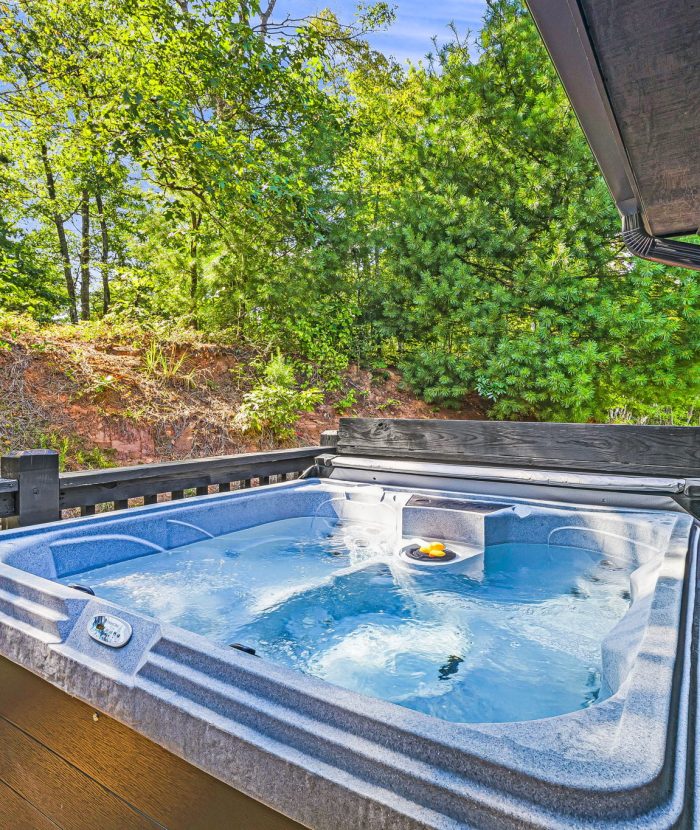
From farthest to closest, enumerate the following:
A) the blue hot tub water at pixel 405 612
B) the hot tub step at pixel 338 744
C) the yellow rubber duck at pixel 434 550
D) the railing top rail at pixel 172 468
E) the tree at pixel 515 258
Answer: the tree at pixel 515 258
the yellow rubber duck at pixel 434 550
the railing top rail at pixel 172 468
the blue hot tub water at pixel 405 612
the hot tub step at pixel 338 744

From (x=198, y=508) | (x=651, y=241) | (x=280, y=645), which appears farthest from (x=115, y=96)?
(x=280, y=645)

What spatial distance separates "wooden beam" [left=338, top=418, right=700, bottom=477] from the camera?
243cm

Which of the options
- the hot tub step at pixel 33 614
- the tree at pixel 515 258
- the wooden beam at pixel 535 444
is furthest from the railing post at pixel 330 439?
the tree at pixel 515 258

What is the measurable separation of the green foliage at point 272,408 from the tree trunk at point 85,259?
4.37 m

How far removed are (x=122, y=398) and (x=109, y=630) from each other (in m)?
4.22

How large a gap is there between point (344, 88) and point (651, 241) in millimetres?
→ 7296

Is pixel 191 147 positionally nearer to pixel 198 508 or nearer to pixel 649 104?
pixel 198 508

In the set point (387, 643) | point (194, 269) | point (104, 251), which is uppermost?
point (104, 251)

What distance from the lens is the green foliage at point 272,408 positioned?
16.8 feet

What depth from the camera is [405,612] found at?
1.86m

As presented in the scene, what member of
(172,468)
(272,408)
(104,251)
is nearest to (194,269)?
(272,408)

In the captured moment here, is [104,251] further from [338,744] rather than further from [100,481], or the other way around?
[338,744]

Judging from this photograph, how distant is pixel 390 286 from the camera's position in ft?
21.6

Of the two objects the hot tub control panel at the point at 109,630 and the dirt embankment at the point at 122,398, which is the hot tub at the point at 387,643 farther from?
the dirt embankment at the point at 122,398
